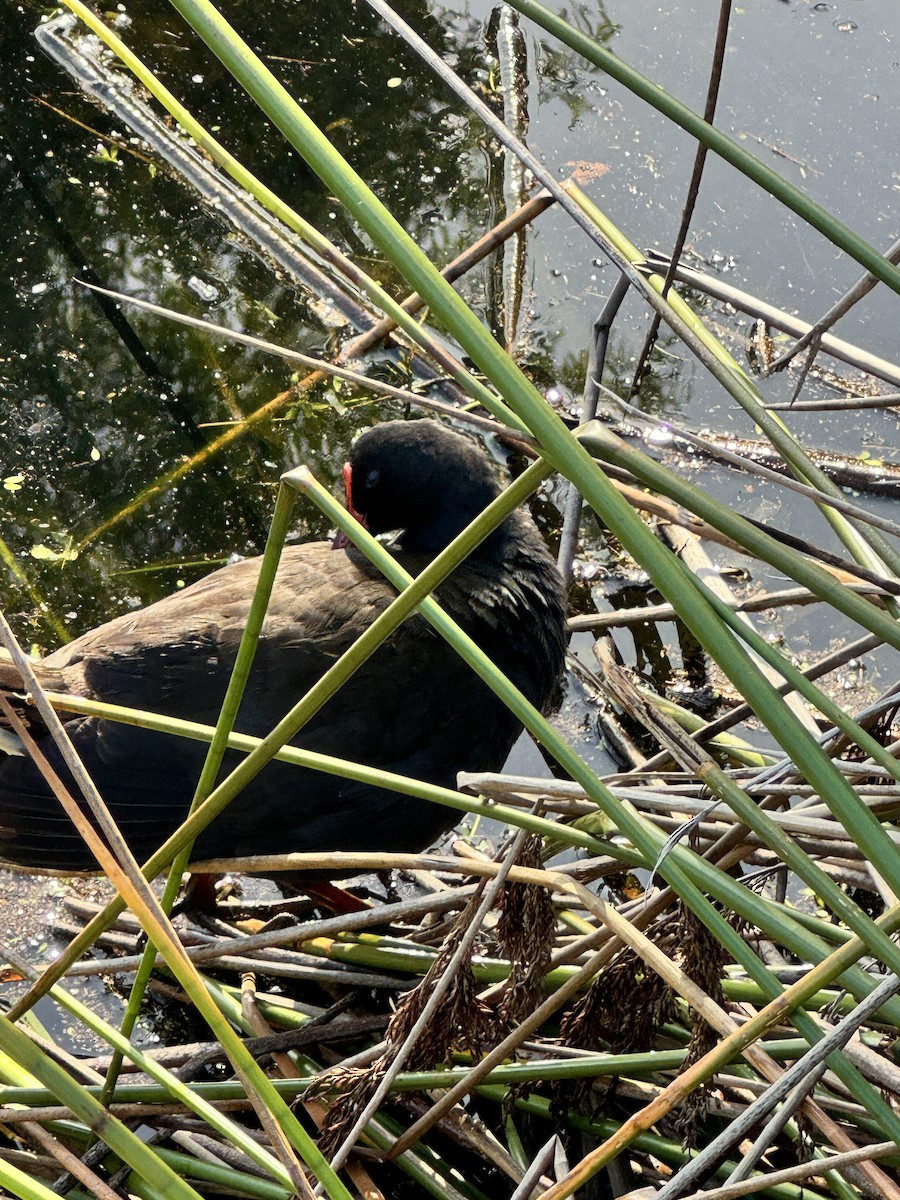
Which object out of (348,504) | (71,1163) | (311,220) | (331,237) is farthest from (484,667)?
(311,220)

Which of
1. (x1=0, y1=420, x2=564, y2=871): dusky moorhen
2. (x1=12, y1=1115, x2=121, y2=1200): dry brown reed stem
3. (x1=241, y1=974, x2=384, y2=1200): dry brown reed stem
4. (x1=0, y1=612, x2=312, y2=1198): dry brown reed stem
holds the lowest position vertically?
(x1=241, y1=974, x2=384, y2=1200): dry brown reed stem

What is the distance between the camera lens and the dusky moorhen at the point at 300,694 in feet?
7.36

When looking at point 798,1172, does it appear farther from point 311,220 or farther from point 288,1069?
point 311,220

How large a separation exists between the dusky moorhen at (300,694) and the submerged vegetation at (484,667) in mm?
205

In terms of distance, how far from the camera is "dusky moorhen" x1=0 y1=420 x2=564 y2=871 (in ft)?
7.36

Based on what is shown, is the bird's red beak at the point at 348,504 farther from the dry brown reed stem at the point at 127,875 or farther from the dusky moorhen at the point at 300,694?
the dry brown reed stem at the point at 127,875

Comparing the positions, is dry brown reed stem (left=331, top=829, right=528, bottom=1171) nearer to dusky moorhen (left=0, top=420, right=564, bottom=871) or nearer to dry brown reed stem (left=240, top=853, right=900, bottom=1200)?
dry brown reed stem (left=240, top=853, right=900, bottom=1200)

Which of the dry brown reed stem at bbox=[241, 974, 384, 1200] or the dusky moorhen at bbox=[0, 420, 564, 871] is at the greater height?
the dusky moorhen at bbox=[0, 420, 564, 871]

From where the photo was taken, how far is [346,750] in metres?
2.30

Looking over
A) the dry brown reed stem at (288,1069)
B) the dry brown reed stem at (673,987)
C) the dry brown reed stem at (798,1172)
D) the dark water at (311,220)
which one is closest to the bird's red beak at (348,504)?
the dark water at (311,220)

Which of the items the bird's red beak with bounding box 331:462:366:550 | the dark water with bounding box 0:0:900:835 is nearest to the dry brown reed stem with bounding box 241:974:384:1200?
the bird's red beak with bounding box 331:462:366:550

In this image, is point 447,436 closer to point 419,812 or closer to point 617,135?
point 419,812

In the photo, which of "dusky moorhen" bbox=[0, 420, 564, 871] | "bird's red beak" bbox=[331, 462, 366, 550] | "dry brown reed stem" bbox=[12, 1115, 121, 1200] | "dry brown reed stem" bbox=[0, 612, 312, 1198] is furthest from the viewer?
"bird's red beak" bbox=[331, 462, 366, 550]

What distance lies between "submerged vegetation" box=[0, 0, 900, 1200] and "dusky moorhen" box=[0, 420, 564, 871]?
0.21 m
